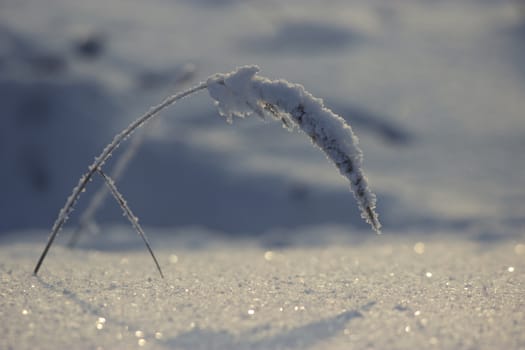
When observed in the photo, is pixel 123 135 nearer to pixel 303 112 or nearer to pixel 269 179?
pixel 303 112

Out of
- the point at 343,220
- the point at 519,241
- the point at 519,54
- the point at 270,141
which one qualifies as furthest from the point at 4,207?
the point at 519,54

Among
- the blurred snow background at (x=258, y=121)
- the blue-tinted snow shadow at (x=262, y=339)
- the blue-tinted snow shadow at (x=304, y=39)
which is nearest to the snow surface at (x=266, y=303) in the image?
the blue-tinted snow shadow at (x=262, y=339)

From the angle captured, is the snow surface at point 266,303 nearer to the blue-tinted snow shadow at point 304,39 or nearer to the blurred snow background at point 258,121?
the blurred snow background at point 258,121

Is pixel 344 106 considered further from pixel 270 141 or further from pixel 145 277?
pixel 145 277

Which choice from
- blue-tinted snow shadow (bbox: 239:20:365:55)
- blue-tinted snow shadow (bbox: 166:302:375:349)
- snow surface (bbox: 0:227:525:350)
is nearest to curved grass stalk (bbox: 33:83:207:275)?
snow surface (bbox: 0:227:525:350)

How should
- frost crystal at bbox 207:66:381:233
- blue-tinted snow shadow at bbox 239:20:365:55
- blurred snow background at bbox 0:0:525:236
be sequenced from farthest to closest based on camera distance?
blue-tinted snow shadow at bbox 239:20:365:55 < blurred snow background at bbox 0:0:525:236 < frost crystal at bbox 207:66:381:233

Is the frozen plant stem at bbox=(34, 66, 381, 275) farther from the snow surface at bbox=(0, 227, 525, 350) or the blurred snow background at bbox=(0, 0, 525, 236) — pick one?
the blurred snow background at bbox=(0, 0, 525, 236)

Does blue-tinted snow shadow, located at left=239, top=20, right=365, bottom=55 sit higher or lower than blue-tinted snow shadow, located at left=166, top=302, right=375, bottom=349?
higher
